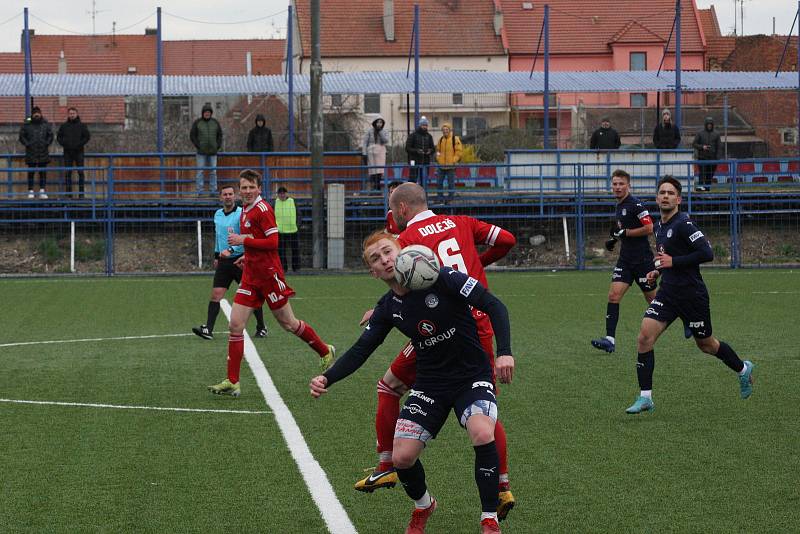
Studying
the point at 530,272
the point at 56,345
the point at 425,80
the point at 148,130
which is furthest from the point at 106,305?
the point at 148,130

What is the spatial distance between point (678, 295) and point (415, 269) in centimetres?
447

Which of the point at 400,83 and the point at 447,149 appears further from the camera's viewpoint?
the point at 400,83

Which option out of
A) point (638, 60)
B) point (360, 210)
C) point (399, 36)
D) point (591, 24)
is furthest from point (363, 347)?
point (591, 24)

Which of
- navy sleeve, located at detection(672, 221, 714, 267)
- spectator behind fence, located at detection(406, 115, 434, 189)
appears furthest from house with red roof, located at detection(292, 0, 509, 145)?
navy sleeve, located at detection(672, 221, 714, 267)

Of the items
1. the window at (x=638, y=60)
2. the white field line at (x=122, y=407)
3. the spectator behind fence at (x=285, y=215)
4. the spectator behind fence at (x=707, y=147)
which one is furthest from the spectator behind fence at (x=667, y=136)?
the window at (x=638, y=60)

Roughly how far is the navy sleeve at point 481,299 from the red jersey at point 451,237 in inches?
26.7

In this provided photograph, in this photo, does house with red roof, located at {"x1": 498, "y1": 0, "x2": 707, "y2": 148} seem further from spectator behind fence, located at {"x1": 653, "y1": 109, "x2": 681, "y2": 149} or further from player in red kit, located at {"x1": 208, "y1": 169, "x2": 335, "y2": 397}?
player in red kit, located at {"x1": 208, "y1": 169, "x2": 335, "y2": 397}

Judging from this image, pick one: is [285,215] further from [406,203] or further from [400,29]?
[400,29]

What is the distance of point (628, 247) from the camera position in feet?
43.9

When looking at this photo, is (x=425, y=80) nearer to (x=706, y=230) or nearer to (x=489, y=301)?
(x=706, y=230)

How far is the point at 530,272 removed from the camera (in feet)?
84.6

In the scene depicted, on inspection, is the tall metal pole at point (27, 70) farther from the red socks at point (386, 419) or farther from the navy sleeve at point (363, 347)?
the navy sleeve at point (363, 347)

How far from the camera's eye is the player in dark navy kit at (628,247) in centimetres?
1311

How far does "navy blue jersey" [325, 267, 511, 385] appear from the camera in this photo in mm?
5672
